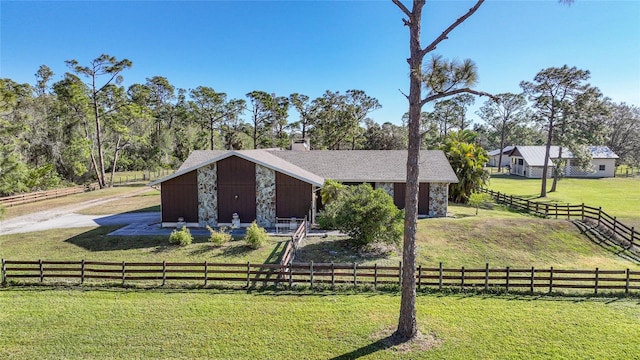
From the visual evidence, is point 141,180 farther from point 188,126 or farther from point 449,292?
point 449,292

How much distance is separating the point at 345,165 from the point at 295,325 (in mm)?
16914

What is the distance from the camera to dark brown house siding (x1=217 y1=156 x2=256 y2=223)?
1966 cm

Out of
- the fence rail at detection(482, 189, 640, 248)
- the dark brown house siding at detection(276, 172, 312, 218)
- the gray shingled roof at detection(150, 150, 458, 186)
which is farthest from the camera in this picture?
the gray shingled roof at detection(150, 150, 458, 186)

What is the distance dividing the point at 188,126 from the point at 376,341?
5647 centimetres

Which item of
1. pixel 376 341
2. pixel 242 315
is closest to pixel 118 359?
pixel 242 315

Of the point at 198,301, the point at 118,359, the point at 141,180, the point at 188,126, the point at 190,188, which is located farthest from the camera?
the point at 188,126

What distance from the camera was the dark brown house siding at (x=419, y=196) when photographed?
22.9 metres

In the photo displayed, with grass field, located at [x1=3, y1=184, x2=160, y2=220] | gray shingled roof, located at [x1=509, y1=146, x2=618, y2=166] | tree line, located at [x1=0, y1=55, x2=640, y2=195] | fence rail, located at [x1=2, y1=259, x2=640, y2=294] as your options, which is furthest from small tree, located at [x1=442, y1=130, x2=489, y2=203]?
gray shingled roof, located at [x1=509, y1=146, x2=618, y2=166]

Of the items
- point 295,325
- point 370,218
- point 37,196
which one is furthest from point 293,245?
point 37,196

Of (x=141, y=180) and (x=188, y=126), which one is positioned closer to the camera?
(x=141, y=180)

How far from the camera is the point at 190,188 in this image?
64.8ft

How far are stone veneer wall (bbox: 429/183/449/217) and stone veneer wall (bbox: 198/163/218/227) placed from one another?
1423 centimetres

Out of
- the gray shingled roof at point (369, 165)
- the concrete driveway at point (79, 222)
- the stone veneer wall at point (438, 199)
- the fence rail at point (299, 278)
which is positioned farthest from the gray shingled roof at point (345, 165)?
the fence rail at point (299, 278)

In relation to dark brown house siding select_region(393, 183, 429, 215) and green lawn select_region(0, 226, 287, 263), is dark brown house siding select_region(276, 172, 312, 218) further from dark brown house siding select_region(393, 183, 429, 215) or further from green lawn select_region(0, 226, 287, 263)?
dark brown house siding select_region(393, 183, 429, 215)
